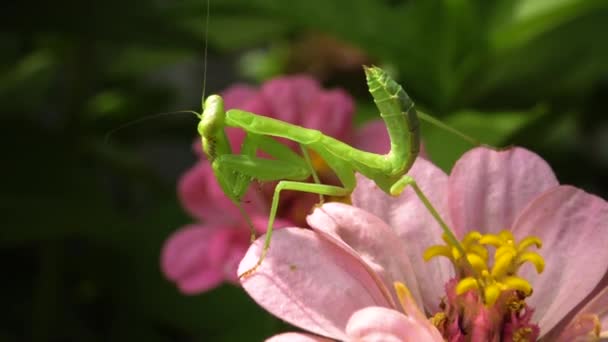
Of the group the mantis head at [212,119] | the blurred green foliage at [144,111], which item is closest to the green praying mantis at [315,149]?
the mantis head at [212,119]

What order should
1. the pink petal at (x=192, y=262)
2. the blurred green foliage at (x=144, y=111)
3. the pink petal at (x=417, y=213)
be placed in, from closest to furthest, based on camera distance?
the pink petal at (x=417, y=213) → the pink petal at (x=192, y=262) → the blurred green foliage at (x=144, y=111)

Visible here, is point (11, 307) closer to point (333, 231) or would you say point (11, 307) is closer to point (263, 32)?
point (263, 32)

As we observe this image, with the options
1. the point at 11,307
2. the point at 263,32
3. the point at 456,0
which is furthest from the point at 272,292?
the point at 263,32

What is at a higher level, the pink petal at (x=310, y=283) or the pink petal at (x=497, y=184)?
the pink petal at (x=497, y=184)

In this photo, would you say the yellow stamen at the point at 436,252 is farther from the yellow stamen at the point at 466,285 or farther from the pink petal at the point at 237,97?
the pink petal at the point at 237,97

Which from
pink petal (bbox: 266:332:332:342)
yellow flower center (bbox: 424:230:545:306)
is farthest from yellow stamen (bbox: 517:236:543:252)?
pink petal (bbox: 266:332:332:342)

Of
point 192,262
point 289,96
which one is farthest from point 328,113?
point 192,262

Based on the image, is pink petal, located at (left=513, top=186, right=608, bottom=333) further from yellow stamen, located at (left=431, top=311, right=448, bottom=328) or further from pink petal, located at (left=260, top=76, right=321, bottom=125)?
pink petal, located at (left=260, top=76, right=321, bottom=125)

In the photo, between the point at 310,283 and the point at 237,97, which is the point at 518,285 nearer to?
the point at 310,283
